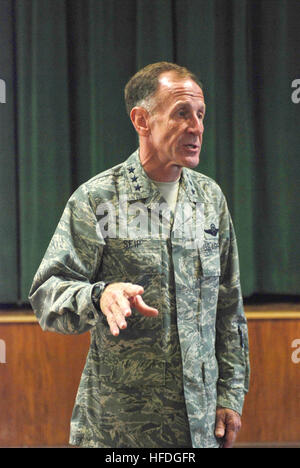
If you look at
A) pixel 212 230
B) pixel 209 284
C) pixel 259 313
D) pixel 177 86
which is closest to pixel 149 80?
pixel 177 86

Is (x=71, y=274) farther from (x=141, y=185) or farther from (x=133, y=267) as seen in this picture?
(x=141, y=185)

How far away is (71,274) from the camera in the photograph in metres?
1.08

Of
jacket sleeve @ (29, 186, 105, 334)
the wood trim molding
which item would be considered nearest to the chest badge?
jacket sleeve @ (29, 186, 105, 334)

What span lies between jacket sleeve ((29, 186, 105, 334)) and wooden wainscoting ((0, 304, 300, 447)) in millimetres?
921

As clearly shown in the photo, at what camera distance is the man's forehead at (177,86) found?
3.73ft

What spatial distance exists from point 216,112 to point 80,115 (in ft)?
1.75

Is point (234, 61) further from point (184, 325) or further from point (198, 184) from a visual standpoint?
point (184, 325)

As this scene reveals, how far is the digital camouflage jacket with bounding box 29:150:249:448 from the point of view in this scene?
1.11 metres

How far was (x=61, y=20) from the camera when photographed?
2021 millimetres

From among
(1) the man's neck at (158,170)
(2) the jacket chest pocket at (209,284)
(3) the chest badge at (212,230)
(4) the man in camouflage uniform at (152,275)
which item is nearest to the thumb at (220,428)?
(4) the man in camouflage uniform at (152,275)

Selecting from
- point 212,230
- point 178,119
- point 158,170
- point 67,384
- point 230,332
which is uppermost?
point 178,119

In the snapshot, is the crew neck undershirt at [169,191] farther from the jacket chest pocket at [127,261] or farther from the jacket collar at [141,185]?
the jacket chest pocket at [127,261]

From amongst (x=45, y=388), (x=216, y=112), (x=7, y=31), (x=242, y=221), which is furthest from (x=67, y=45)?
(x=45, y=388)

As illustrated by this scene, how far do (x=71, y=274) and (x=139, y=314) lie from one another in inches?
A: 6.6
